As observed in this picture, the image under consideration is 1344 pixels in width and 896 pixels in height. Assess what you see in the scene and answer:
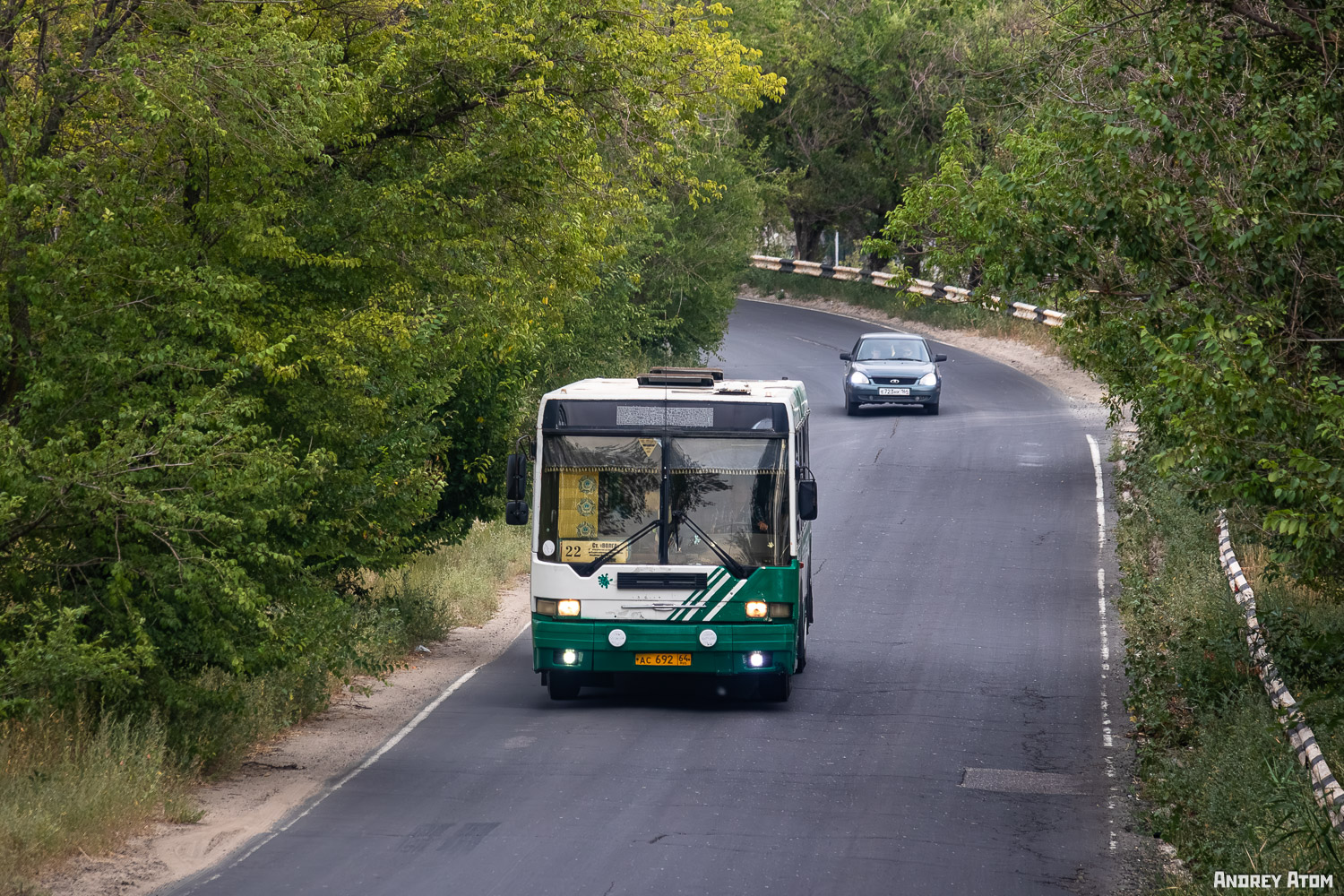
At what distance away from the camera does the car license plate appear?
14.4 metres

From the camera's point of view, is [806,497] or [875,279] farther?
[875,279]

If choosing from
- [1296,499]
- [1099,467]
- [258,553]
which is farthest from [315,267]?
[1099,467]

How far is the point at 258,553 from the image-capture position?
35.5 ft

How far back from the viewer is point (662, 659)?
1436 centimetres

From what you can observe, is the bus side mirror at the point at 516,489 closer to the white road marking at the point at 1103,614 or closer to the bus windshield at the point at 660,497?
the bus windshield at the point at 660,497

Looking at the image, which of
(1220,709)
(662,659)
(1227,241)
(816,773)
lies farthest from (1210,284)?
(662,659)

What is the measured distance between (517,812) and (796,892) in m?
2.71

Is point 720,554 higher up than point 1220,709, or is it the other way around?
point 720,554

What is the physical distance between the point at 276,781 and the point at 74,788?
2.32 metres

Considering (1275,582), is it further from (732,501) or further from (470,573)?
(470,573)

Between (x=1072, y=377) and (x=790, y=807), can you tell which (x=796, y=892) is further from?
(x=1072, y=377)

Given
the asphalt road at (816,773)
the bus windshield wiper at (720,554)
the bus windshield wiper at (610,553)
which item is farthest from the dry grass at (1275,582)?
the bus windshield wiper at (610,553)

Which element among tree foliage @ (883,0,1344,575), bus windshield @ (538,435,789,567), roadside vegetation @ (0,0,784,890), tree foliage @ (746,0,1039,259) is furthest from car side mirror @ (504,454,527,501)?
tree foliage @ (746,0,1039,259)

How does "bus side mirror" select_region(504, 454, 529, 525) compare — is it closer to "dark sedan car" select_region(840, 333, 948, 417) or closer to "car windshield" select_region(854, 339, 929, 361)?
"dark sedan car" select_region(840, 333, 948, 417)
